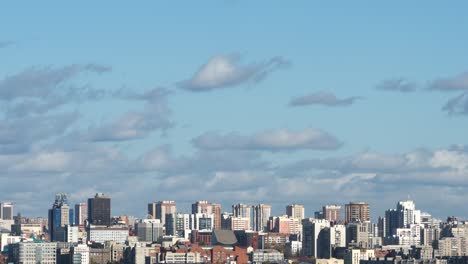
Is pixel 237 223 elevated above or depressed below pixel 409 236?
above

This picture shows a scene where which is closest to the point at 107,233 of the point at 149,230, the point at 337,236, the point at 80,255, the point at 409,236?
the point at 149,230

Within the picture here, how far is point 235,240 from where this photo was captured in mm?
163250

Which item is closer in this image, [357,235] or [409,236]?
[357,235]

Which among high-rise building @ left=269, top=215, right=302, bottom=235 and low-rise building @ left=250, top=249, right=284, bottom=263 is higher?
high-rise building @ left=269, top=215, right=302, bottom=235

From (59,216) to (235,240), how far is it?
29110mm

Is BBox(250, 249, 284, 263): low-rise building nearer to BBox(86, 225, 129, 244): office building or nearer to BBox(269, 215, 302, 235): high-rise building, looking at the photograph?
BBox(86, 225, 129, 244): office building

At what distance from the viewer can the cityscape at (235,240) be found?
450ft

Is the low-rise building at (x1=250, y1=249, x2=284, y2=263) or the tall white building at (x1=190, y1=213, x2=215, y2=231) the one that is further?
the tall white building at (x1=190, y1=213, x2=215, y2=231)

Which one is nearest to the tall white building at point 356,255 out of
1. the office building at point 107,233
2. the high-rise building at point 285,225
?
the office building at point 107,233

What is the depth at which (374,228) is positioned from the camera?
191375 millimetres

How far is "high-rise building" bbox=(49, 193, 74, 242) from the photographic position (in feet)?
584

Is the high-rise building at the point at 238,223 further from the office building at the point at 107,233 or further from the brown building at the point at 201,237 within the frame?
the brown building at the point at 201,237

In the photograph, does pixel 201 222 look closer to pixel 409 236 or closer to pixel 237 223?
pixel 237 223

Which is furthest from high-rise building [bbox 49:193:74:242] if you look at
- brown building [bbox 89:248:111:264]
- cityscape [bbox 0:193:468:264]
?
brown building [bbox 89:248:111:264]
